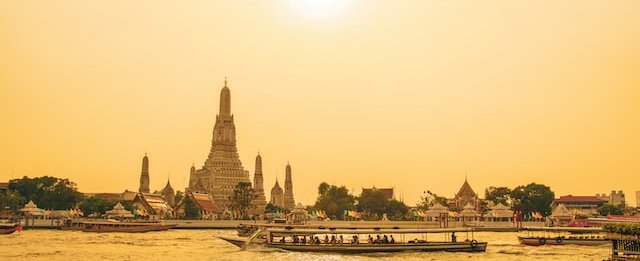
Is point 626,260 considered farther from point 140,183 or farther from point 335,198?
point 140,183

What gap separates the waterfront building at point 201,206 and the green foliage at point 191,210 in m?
0.35

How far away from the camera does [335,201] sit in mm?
121312

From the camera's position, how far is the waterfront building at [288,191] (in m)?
163

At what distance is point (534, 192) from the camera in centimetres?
11406

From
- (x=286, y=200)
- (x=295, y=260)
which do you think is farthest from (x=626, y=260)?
(x=286, y=200)

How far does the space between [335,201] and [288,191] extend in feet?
146

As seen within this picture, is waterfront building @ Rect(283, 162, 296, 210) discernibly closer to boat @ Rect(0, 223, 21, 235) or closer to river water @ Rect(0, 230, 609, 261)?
boat @ Rect(0, 223, 21, 235)

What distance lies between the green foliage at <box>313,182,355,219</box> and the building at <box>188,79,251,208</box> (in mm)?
22350

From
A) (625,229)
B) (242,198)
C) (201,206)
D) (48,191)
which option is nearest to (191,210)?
(201,206)

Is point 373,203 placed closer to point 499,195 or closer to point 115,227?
point 499,195

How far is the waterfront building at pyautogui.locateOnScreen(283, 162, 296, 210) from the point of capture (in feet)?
534

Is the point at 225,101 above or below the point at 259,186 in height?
above

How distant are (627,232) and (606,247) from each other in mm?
30908

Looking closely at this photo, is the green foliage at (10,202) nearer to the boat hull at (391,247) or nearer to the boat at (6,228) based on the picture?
the boat at (6,228)
